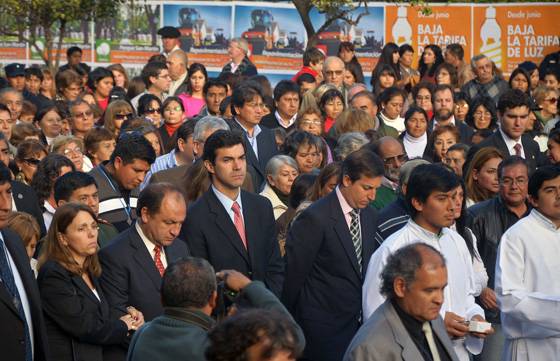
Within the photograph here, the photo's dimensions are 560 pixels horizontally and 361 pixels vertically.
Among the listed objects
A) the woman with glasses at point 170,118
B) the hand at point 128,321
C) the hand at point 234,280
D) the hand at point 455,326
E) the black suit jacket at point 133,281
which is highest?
the woman with glasses at point 170,118

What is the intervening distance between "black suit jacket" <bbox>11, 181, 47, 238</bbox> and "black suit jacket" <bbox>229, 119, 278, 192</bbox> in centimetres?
246

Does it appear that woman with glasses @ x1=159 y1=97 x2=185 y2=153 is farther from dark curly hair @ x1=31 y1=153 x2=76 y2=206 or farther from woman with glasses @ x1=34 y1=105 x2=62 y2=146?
dark curly hair @ x1=31 y1=153 x2=76 y2=206

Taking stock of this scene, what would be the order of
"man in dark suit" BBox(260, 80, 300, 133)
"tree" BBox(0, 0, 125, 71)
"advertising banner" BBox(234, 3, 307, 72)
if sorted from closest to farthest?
"man in dark suit" BBox(260, 80, 300, 133)
"tree" BBox(0, 0, 125, 71)
"advertising banner" BBox(234, 3, 307, 72)

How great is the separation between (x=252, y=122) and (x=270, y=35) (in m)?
12.2

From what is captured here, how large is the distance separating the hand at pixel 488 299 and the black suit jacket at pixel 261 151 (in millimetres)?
3240

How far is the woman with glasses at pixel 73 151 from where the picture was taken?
12.3 metres

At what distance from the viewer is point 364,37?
25594 millimetres

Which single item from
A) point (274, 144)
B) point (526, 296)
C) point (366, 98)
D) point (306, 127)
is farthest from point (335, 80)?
point (526, 296)

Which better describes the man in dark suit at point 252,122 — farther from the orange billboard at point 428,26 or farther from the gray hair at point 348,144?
the orange billboard at point 428,26

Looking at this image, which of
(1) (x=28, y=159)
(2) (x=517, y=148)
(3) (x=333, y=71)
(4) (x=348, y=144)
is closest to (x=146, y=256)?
(1) (x=28, y=159)

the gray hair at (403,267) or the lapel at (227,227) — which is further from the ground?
the gray hair at (403,267)

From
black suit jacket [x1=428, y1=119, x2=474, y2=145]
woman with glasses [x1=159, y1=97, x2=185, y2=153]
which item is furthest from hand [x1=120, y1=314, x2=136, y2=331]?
black suit jacket [x1=428, y1=119, x2=474, y2=145]

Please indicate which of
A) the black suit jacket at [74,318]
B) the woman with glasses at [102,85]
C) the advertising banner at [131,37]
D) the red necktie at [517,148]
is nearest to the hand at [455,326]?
the black suit jacket at [74,318]

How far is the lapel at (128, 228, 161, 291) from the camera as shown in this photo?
8.49 metres
